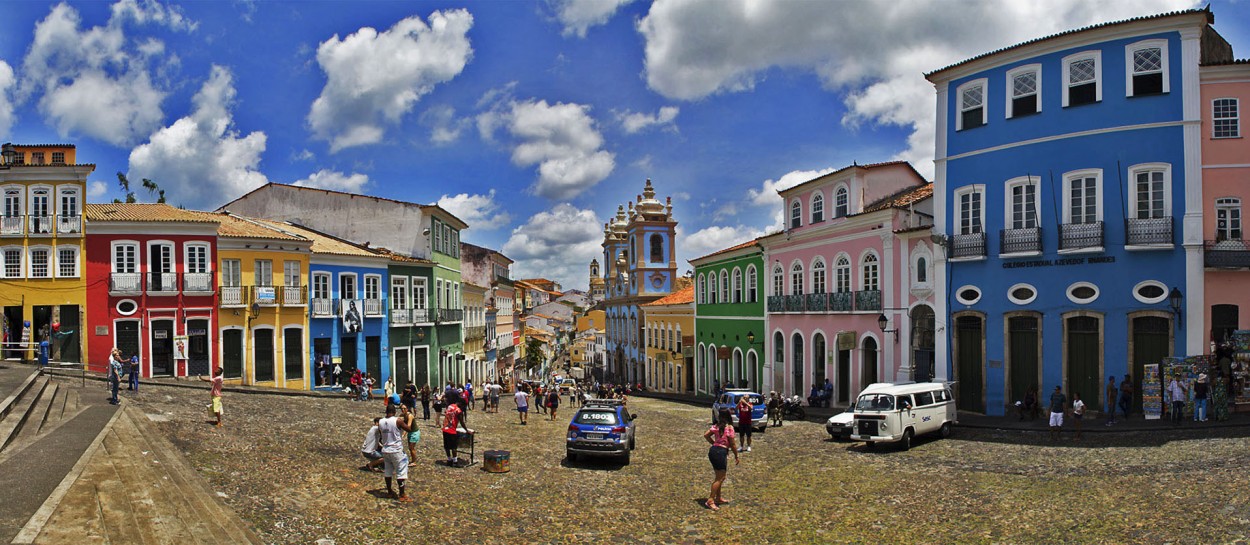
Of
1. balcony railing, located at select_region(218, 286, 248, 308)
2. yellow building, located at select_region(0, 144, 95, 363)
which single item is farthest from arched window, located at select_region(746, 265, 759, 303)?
yellow building, located at select_region(0, 144, 95, 363)

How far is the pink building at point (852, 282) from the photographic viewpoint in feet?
87.8

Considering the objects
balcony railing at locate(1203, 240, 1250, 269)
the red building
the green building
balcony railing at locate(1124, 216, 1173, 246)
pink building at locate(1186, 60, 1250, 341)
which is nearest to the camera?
balcony railing at locate(1203, 240, 1250, 269)

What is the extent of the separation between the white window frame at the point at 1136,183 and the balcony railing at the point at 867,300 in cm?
860

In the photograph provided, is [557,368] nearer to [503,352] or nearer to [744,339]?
[503,352]

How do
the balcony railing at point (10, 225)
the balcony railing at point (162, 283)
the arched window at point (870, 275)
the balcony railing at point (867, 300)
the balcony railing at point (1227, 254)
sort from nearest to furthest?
the balcony railing at point (1227, 254) → the balcony railing at point (867, 300) → the arched window at point (870, 275) → the balcony railing at point (10, 225) → the balcony railing at point (162, 283)

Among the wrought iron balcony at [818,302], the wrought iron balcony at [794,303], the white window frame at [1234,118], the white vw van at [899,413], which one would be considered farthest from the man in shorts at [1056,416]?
the wrought iron balcony at [794,303]

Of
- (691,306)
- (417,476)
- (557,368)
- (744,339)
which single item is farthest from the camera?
(557,368)

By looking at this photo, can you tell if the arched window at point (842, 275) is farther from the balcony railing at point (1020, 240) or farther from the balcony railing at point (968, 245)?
the balcony railing at point (1020, 240)

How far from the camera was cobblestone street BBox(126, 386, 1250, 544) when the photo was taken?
11.8m

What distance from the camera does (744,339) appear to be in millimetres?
38094

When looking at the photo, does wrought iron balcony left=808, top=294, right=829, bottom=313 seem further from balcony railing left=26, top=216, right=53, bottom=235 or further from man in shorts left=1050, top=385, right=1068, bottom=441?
balcony railing left=26, top=216, right=53, bottom=235

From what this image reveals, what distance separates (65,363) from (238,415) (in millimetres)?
11983

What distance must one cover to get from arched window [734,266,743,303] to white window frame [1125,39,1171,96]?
20.0 metres

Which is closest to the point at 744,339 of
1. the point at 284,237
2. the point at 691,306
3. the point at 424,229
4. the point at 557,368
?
the point at 691,306
